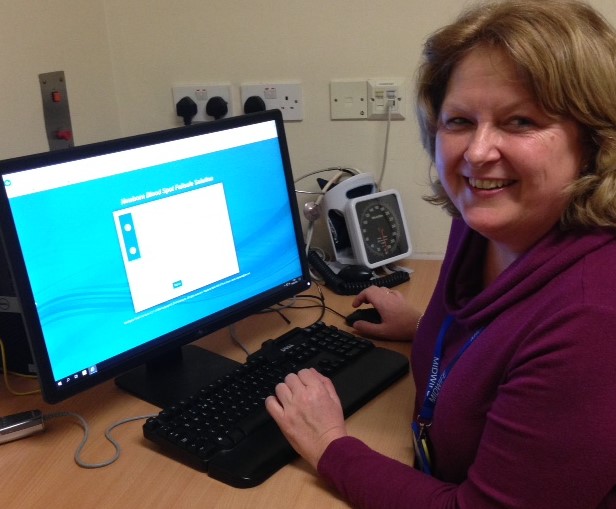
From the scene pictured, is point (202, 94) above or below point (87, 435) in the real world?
above

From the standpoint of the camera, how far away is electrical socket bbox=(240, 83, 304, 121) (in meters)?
1.79

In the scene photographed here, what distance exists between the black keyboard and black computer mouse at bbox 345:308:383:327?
0.29 ft

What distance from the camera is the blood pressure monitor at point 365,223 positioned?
1.72 metres

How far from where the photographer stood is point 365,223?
1.73 m

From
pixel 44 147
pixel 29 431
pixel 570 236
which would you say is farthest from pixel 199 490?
pixel 44 147

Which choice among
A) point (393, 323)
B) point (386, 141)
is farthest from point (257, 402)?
point (386, 141)

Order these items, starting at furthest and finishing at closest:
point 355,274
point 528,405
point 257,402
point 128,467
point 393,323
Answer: point 355,274 < point 393,323 < point 257,402 < point 128,467 < point 528,405

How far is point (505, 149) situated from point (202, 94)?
42.6 inches

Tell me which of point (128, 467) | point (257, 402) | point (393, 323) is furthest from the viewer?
point (393, 323)

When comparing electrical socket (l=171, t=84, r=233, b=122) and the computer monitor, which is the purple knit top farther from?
electrical socket (l=171, t=84, r=233, b=122)

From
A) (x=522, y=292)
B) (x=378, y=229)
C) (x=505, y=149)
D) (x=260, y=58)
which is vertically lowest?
(x=378, y=229)

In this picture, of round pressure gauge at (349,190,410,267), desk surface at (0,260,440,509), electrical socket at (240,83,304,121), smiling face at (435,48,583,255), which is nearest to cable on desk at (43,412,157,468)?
desk surface at (0,260,440,509)

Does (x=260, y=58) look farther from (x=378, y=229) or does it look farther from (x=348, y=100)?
(x=378, y=229)

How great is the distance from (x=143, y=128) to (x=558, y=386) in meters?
1.40
